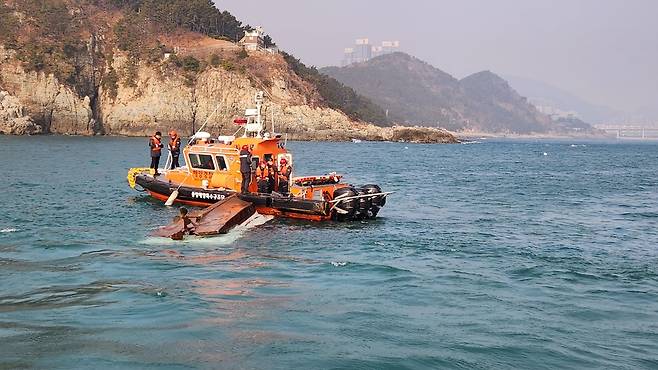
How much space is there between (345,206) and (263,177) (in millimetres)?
3142

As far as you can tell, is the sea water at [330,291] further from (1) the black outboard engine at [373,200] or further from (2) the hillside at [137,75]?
(2) the hillside at [137,75]

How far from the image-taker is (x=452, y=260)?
54.6 feet

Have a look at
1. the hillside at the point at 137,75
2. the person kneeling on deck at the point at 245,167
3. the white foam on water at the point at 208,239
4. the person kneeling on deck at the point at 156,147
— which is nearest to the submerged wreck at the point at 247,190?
the white foam on water at the point at 208,239

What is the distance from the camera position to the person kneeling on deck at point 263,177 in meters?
22.9

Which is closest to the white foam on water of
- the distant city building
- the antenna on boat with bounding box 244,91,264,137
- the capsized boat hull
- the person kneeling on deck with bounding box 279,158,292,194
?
the capsized boat hull

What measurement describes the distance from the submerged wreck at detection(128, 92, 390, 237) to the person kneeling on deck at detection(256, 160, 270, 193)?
88 mm

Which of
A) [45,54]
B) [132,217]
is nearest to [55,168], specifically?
[132,217]

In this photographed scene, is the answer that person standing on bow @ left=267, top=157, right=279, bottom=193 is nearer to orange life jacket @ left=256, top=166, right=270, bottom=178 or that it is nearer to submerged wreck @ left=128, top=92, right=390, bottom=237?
submerged wreck @ left=128, top=92, right=390, bottom=237

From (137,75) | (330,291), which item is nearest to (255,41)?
(137,75)

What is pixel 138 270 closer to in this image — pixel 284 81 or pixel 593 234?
pixel 593 234

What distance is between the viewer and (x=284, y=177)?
23.0m

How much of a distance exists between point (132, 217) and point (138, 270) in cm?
864

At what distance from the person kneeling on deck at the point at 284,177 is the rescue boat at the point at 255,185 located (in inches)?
8.8

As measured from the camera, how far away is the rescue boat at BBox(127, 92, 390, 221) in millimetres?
22109
